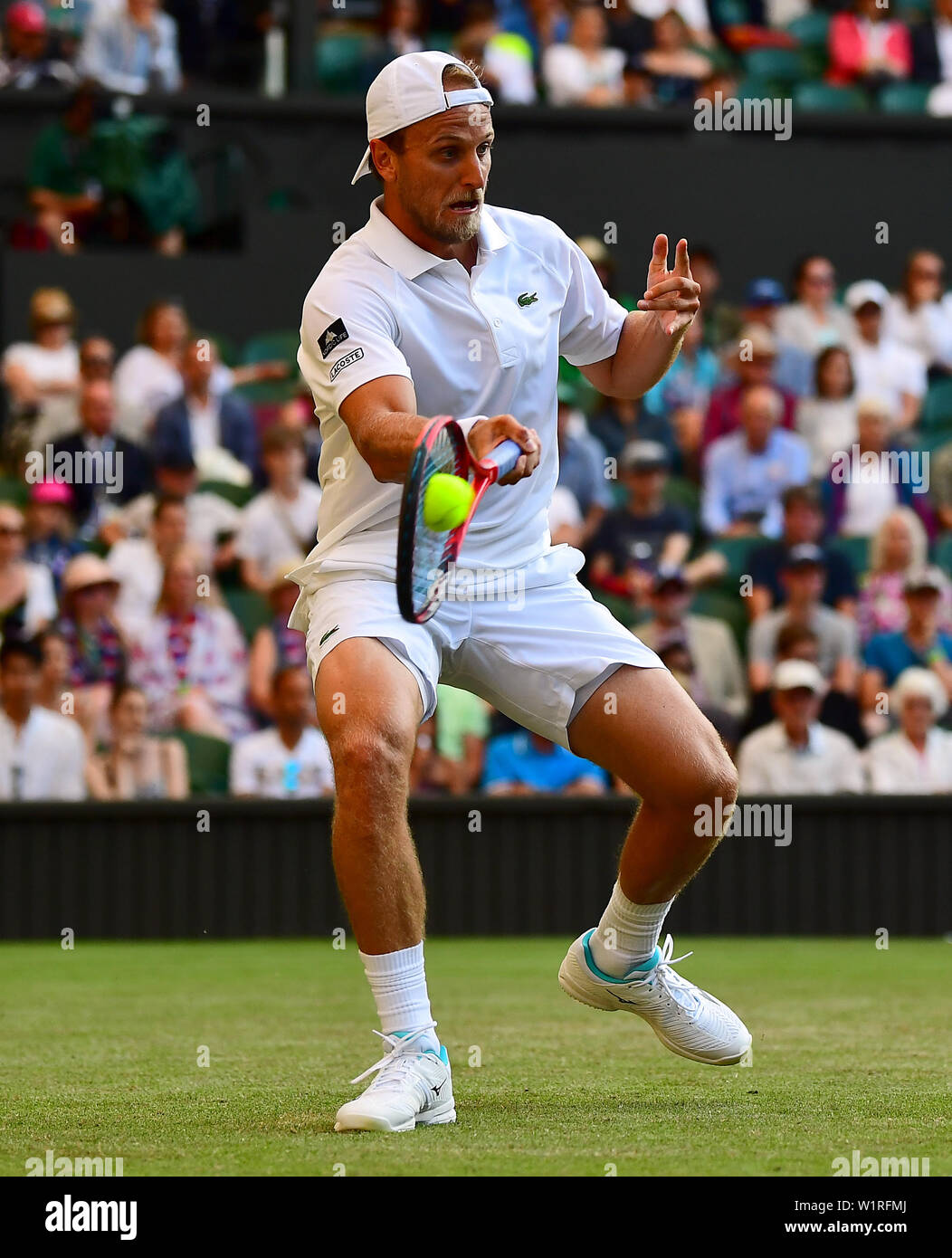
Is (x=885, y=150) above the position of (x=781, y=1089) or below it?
above

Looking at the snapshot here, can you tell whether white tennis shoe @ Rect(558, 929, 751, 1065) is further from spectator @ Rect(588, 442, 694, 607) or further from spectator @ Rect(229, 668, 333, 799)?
spectator @ Rect(588, 442, 694, 607)

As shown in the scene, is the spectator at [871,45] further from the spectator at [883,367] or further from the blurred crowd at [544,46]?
the spectator at [883,367]

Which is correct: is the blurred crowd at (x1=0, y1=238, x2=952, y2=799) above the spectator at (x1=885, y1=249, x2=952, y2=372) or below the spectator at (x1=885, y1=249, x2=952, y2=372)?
below

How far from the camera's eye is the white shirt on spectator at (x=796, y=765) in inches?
384

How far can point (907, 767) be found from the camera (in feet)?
32.3

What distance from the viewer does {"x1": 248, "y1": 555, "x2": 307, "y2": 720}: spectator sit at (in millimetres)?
9906

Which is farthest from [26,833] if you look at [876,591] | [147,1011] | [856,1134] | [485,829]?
[856,1134]

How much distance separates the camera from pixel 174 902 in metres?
9.34

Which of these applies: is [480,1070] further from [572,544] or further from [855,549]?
[855,549]

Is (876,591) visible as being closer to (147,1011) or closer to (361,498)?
(147,1011)

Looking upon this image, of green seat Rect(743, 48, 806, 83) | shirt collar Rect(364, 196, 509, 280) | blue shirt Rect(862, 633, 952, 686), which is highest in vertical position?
green seat Rect(743, 48, 806, 83)

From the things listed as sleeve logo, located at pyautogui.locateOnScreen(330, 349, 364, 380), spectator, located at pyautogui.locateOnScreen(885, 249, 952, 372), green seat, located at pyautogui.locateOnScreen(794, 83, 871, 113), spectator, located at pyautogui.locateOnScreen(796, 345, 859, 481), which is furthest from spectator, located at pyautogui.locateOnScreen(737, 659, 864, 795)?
green seat, located at pyautogui.locateOnScreen(794, 83, 871, 113)

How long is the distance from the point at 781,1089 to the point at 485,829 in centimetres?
481

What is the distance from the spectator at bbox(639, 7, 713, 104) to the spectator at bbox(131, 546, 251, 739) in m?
5.73
